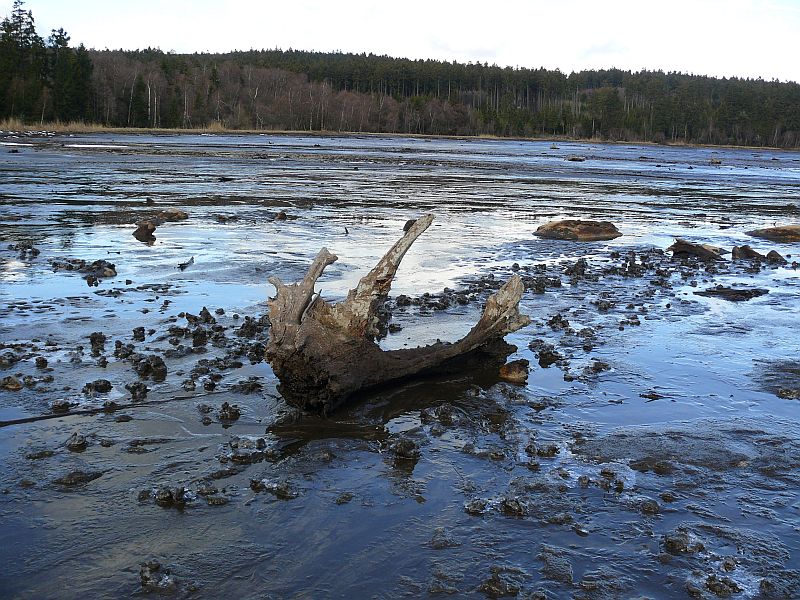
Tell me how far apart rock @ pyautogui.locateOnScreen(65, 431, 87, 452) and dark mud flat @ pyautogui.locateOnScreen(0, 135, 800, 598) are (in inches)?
2.1

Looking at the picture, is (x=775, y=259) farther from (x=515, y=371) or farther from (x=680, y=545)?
(x=680, y=545)

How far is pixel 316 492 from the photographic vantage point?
6066 millimetres

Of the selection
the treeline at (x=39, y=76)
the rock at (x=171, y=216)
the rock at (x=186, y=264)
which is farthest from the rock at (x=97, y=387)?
the treeline at (x=39, y=76)

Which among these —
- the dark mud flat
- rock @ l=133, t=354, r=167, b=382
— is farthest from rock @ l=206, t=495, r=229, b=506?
rock @ l=133, t=354, r=167, b=382

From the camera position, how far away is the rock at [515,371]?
8.72 m

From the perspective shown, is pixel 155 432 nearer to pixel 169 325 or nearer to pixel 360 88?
pixel 169 325

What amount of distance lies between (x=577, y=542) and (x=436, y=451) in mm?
1713

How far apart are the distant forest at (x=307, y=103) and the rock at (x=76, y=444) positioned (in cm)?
8913

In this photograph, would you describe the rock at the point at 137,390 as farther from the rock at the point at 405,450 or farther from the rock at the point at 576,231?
the rock at the point at 576,231

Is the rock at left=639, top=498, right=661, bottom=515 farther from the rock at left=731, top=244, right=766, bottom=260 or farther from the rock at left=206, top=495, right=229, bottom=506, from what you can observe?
the rock at left=731, top=244, right=766, bottom=260

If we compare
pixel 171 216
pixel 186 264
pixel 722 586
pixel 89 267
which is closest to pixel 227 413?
pixel 722 586

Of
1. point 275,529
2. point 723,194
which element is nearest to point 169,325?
point 275,529

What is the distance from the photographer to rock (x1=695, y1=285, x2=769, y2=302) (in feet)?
44.0

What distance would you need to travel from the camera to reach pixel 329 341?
7.54 m
